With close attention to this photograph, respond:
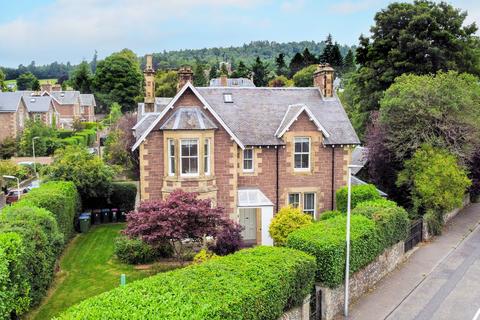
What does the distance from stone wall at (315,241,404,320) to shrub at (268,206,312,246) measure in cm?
399

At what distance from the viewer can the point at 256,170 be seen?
28484 millimetres

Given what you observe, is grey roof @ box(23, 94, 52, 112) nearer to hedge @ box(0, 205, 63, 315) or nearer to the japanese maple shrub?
hedge @ box(0, 205, 63, 315)

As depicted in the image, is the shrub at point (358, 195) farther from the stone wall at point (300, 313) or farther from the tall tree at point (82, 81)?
the tall tree at point (82, 81)

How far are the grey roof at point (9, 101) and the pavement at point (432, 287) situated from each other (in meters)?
61.0

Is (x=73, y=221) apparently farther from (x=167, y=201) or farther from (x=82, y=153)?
(x=167, y=201)

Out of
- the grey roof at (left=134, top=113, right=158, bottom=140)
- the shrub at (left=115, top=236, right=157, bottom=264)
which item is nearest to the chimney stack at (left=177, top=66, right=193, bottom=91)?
the grey roof at (left=134, top=113, right=158, bottom=140)

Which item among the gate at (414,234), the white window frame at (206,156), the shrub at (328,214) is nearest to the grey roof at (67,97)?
the white window frame at (206,156)

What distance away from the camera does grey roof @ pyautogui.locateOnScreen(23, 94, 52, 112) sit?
79938 millimetres

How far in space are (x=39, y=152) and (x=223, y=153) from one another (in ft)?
144

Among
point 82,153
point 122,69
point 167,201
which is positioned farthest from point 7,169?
point 122,69

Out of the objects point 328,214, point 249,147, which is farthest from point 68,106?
point 328,214

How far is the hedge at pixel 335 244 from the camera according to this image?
1788cm

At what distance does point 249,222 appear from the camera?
94.4 feet

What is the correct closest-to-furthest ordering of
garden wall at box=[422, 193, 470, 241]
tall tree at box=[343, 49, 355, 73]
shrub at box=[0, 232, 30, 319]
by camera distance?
1. shrub at box=[0, 232, 30, 319]
2. garden wall at box=[422, 193, 470, 241]
3. tall tree at box=[343, 49, 355, 73]
